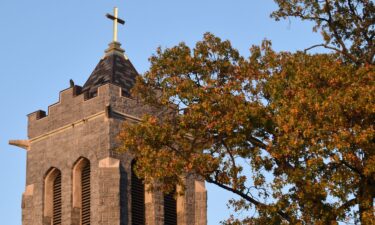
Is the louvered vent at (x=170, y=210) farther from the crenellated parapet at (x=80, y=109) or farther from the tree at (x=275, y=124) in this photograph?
the tree at (x=275, y=124)

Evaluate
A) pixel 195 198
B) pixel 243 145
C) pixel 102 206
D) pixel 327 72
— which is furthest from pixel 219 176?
pixel 195 198

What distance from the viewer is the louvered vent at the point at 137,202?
134 ft

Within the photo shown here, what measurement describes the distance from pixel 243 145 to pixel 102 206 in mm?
14771

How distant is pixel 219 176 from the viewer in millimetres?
26094

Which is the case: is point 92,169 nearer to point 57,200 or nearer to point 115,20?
point 57,200

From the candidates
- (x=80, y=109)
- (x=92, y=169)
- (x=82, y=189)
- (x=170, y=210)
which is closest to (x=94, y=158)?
(x=92, y=169)

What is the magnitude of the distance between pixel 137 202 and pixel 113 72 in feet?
21.2

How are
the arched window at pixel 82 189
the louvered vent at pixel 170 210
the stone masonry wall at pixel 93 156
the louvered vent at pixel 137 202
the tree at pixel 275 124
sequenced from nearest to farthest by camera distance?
the tree at pixel 275 124
the stone masonry wall at pixel 93 156
the louvered vent at pixel 137 202
the arched window at pixel 82 189
the louvered vent at pixel 170 210

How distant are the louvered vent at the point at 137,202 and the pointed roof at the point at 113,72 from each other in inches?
162

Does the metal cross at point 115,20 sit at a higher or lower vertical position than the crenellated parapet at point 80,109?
higher

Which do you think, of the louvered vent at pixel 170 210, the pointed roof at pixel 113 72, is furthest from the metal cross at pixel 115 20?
the louvered vent at pixel 170 210

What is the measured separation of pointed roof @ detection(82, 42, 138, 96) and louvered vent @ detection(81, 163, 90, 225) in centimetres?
356

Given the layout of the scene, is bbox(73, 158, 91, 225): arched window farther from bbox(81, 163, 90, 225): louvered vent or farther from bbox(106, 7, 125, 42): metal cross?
bbox(106, 7, 125, 42): metal cross

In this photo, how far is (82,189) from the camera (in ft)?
137
